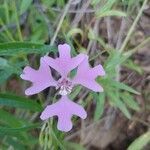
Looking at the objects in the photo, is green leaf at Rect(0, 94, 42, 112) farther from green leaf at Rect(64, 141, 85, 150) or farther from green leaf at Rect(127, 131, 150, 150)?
green leaf at Rect(64, 141, 85, 150)

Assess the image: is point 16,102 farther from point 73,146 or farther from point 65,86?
point 73,146

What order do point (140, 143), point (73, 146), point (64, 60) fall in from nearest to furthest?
1. point (64, 60)
2. point (140, 143)
3. point (73, 146)

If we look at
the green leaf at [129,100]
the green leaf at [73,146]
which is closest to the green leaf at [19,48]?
the green leaf at [129,100]

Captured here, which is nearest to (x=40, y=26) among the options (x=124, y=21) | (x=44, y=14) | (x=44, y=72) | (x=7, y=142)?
(x=44, y=14)

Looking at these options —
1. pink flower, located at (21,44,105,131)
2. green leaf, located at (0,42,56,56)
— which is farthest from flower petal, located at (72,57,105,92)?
green leaf, located at (0,42,56,56)

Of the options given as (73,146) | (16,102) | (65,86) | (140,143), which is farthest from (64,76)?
(73,146)

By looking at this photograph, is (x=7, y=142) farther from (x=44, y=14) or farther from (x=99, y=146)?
(x=99, y=146)

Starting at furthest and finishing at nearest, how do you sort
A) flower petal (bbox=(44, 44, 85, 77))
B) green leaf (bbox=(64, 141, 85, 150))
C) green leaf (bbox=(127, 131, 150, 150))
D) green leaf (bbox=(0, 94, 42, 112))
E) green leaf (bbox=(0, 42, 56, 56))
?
green leaf (bbox=(64, 141, 85, 150)) < green leaf (bbox=(127, 131, 150, 150)) < green leaf (bbox=(0, 94, 42, 112)) < green leaf (bbox=(0, 42, 56, 56)) < flower petal (bbox=(44, 44, 85, 77))
